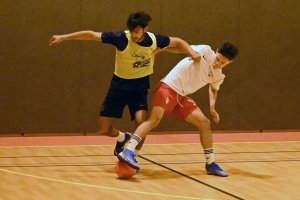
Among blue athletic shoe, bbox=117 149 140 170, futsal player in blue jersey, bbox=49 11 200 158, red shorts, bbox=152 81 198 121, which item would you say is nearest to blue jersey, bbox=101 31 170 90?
futsal player in blue jersey, bbox=49 11 200 158

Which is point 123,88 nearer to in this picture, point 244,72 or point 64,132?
point 64,132

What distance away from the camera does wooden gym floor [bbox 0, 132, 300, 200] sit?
5801 mm

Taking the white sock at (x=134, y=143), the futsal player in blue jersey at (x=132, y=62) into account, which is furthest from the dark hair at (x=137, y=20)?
the white sock at (x=134, y=143)

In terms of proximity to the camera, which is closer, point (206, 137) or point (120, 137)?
point (206, 137)

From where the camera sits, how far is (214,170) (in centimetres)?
670

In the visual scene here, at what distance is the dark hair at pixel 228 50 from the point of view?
641 centimetres

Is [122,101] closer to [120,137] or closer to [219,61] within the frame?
[120,137]

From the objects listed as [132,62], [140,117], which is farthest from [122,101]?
[132,62]

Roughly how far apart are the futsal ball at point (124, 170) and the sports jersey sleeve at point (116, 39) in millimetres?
1225

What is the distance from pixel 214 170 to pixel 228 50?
132cm

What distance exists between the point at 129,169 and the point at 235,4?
179 inches

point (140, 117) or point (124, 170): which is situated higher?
point (140, 117)

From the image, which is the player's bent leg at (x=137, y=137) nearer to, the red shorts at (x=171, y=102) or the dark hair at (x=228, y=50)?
the red shorts at (x=171, y=102)

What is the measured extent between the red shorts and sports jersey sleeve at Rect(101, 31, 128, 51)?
0.65m
